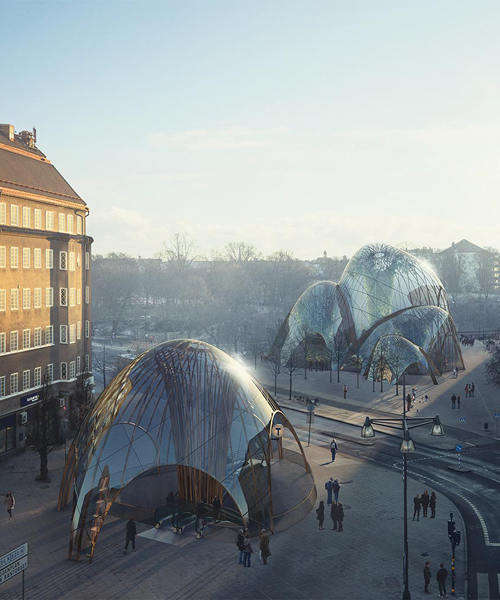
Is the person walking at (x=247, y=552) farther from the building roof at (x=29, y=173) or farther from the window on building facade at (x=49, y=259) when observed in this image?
the building roof at (x=29, y=173)

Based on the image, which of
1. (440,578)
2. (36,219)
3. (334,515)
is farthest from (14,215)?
(440,578)

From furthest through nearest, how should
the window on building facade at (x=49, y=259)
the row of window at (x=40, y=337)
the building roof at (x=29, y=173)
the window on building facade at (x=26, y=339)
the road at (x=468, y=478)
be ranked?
the window on building facade at (x=49, y=259), the window on building facade at (x=26, y=339), the building roof at (x=29, y=173), the row of window at (x=40, y=337), the road at (x=468, y=478)

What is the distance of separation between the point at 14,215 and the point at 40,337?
361 inches

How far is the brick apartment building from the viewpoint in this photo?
4191cm

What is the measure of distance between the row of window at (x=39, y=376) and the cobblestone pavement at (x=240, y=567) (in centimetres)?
1081

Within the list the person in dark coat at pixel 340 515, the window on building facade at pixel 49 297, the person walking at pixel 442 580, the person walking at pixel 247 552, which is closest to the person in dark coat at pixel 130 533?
the person walking at pixel 247 552

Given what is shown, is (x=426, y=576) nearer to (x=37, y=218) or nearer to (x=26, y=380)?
(x=26, y=380)

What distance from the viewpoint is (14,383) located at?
4238cm

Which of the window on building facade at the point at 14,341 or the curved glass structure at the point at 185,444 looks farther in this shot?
the window on building facade at the point at 14,341

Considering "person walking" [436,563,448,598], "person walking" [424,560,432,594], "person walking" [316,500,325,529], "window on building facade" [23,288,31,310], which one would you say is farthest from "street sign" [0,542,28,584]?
"window on building facade" [23,288,31,310]

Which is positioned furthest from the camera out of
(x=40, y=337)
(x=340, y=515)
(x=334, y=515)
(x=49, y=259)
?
(x=49, y=259)

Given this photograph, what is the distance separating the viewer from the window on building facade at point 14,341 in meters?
42.3

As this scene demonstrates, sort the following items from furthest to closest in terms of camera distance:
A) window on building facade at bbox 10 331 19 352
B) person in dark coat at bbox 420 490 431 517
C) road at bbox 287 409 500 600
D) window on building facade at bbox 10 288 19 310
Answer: window on building facade at bbox 10 288 19 310 < window on building facade at bbox 10 331 19 352 < person in dark coat at bbox 420 490 431 517 < road at bbox 287 409 500 600

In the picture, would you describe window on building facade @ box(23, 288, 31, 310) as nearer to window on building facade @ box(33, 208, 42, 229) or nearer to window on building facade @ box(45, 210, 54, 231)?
window on building facade @ box(33, 208, 42, 229)
